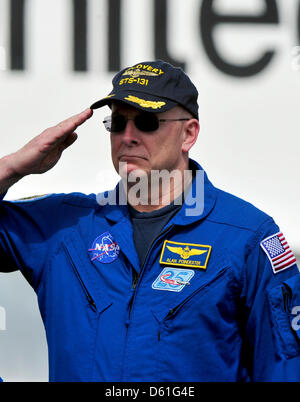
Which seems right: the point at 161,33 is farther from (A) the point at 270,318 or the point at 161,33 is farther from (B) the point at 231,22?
(A) the point at 270,318

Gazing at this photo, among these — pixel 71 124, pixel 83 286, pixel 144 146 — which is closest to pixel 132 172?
pixel 144 146

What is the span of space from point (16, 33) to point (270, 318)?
1.36 m

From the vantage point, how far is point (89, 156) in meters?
2.48

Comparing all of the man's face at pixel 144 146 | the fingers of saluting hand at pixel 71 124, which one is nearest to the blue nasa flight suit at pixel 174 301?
the man's face at pixel 144 146

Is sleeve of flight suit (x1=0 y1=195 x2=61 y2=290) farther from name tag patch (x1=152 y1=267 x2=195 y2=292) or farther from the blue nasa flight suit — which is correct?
name tag patch (x1=152 y1=267 x2=195 y2=292)

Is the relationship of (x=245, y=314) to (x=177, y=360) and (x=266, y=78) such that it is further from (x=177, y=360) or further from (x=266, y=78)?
(x=266, y=78)

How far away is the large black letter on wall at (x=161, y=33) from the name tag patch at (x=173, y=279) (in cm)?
103

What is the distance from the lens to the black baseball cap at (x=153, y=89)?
1.73 metres

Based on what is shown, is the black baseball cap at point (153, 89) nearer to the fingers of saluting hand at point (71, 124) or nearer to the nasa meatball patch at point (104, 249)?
the fingers of saluting hand at point (71, 124)

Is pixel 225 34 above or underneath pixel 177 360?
above

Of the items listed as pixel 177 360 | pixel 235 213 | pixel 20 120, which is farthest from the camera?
pixel 20 120

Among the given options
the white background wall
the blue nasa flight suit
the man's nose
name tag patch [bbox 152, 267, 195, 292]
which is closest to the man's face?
the man's nose

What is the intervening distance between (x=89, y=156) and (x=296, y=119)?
0.70 m

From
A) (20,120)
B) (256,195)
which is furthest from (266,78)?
(20,120)
